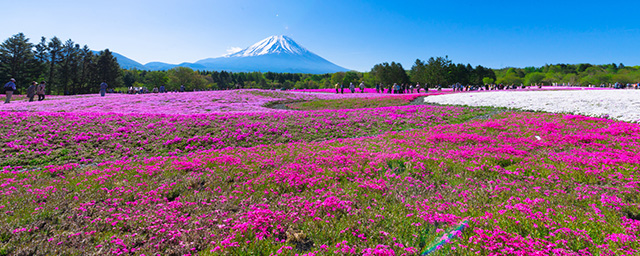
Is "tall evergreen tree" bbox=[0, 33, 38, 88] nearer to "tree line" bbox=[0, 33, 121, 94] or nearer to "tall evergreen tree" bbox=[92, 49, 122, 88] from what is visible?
"tree line" bbox=[0, 33, 121, 94]

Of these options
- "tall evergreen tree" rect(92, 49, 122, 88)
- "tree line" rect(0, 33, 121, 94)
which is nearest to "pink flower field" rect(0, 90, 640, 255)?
"tree line" rect(0, 33, 121, 94)

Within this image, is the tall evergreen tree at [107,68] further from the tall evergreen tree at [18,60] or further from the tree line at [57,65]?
the tall evergreen tree at [18,60]

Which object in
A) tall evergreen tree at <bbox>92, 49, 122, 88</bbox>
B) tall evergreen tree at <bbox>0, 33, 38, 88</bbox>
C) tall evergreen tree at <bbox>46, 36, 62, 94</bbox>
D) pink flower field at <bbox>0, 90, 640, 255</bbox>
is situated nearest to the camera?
pink flower field at <bbox>0, 90, 640, 255</bbox>

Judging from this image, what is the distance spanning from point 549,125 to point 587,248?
14.8m

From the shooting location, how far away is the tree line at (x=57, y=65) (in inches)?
2968

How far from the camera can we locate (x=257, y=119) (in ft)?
69.9

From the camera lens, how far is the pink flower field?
16.4ft

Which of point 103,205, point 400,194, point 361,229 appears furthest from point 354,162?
point 103,205

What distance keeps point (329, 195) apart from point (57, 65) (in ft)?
367

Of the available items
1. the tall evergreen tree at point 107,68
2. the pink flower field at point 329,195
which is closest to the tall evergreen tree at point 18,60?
the tall evergreen tree at point 107,68

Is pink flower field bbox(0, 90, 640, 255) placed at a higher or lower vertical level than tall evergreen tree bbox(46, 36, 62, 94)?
lower

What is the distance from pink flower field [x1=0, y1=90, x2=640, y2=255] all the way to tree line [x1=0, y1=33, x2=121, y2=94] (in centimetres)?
8457

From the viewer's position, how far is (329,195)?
7145 mm

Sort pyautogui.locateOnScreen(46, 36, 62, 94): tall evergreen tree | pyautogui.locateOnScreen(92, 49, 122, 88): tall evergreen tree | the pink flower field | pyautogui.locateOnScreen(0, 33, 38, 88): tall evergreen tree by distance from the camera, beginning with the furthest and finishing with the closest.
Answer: pyautogui.locateOnScreen(92, 49, 122, 88): tall evergreen tree < pyautogui.locateOnScreen(46, 36, 62, 94): tall evergreen tree < pyautogui.locateOnScreen(0, 33, 38, 88): tall evergreen tree < the pink flower field
